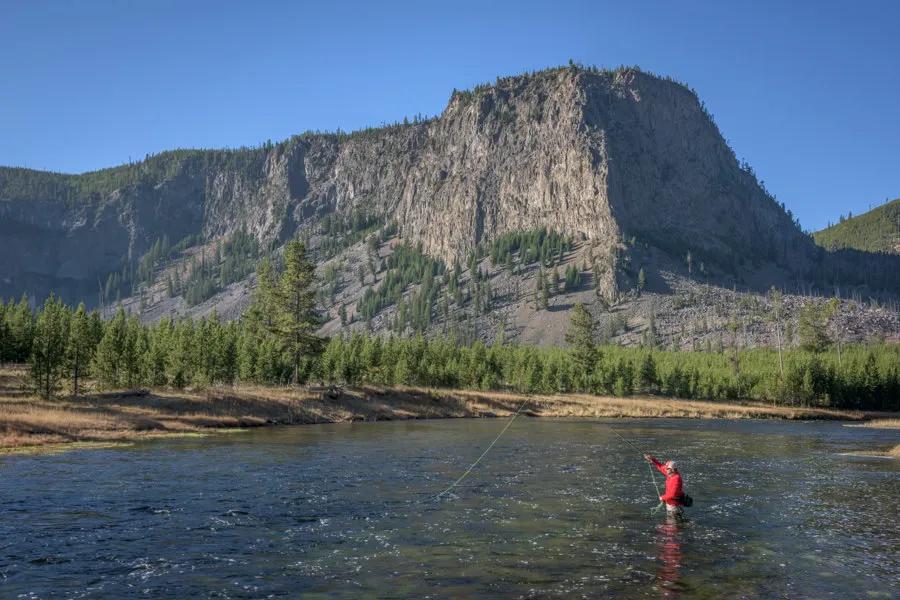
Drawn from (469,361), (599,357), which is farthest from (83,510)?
(599,357)

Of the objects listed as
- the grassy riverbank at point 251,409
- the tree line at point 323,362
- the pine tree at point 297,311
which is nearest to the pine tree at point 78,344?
the tree line at point 323,362

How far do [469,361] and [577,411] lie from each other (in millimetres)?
32008

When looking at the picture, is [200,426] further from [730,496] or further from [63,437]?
[730,496]

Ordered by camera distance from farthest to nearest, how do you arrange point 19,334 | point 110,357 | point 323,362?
point 323,362 < point 19,334 < point 110,357

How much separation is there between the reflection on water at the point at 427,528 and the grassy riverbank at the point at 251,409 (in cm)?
1120

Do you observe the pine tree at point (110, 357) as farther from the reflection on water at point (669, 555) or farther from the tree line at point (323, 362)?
the reflection on water at point (669, 555)

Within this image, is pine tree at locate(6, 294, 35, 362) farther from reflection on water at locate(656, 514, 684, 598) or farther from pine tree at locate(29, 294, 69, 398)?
reflection on water at locate(656, 514, 684, 598)

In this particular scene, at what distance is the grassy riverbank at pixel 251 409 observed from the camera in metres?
50.1

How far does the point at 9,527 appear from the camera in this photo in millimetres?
22625

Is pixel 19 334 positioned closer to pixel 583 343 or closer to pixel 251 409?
pixel 251 409

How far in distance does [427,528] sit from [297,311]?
2792 inches

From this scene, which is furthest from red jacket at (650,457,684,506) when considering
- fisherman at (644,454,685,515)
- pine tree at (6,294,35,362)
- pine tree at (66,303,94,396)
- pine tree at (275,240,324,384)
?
pine tree at (6,294,35,362)

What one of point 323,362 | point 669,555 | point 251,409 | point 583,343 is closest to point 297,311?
point 323,362

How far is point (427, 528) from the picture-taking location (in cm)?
2406
